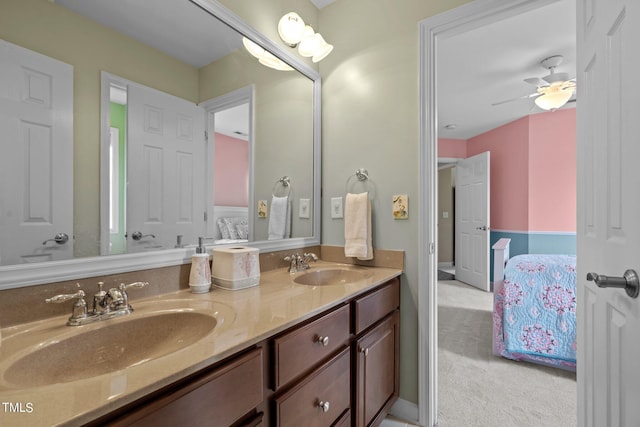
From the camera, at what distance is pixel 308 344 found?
3.26 feet

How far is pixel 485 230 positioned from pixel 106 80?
15.3ft

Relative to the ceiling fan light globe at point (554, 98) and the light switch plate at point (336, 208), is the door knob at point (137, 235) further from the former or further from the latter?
the ceiling fan light globe at point (554, 98)

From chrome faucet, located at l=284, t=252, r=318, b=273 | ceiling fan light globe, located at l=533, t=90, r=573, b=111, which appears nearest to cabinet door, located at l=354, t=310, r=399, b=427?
chrome faucet, located at l=284, t=252, r=318, b=273

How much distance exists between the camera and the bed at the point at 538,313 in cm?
214

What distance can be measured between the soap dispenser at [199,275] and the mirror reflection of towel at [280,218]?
54 centimetres

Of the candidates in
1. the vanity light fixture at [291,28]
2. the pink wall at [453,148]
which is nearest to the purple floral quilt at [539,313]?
the vanity light fixture at [291,28]

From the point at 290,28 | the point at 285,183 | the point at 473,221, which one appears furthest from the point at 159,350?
the point at 473,221

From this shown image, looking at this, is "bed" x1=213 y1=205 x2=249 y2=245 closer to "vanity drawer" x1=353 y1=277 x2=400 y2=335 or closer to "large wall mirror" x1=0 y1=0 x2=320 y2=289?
"large wall mirror" x1=0 y1=0 x2=320 y2=289

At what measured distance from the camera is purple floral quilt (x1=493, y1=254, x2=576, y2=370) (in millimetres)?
2143

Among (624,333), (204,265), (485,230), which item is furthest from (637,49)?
(485,230)

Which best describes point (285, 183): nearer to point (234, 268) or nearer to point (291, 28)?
point (234, 268)

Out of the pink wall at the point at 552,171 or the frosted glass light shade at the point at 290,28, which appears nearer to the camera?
the frosted glass light shade at the point at 290,28

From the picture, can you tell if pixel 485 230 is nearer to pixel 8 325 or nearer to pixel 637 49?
pixel 637 49

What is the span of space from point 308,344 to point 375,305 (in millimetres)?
521
